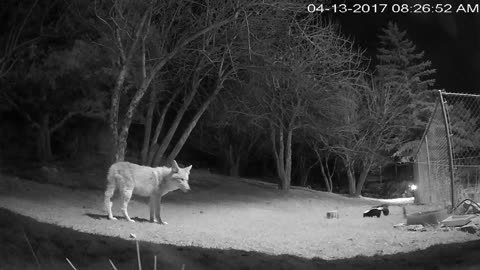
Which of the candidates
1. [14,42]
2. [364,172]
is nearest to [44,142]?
[14,42]

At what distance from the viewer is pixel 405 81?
30.0 meters

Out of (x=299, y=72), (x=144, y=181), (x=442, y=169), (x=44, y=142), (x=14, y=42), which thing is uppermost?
(x=299, y=72)

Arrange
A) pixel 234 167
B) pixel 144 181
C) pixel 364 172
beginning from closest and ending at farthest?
pixel 144 181
pixel 364 172
pixel 234 167

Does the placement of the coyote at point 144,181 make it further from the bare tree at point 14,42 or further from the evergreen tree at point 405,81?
the evergreen tree at point 405,81

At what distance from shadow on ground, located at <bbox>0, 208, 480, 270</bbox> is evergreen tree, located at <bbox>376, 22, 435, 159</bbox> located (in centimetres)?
2283

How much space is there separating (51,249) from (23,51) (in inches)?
482

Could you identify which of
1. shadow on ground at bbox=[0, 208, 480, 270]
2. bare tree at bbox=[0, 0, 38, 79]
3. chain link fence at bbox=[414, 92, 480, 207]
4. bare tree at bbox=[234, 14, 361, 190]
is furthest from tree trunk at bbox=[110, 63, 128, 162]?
shadow on ground at bbox=[0, 208, 480, 270]

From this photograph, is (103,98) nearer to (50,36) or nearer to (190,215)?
(50,36)

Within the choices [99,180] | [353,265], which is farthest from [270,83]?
[353,265]

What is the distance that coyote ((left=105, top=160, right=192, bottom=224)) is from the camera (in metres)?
10.1

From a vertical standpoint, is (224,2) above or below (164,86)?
above

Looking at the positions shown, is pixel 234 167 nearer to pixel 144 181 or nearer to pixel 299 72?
pixel 299 72

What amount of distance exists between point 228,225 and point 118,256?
682cm

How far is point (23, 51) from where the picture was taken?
1484cm
